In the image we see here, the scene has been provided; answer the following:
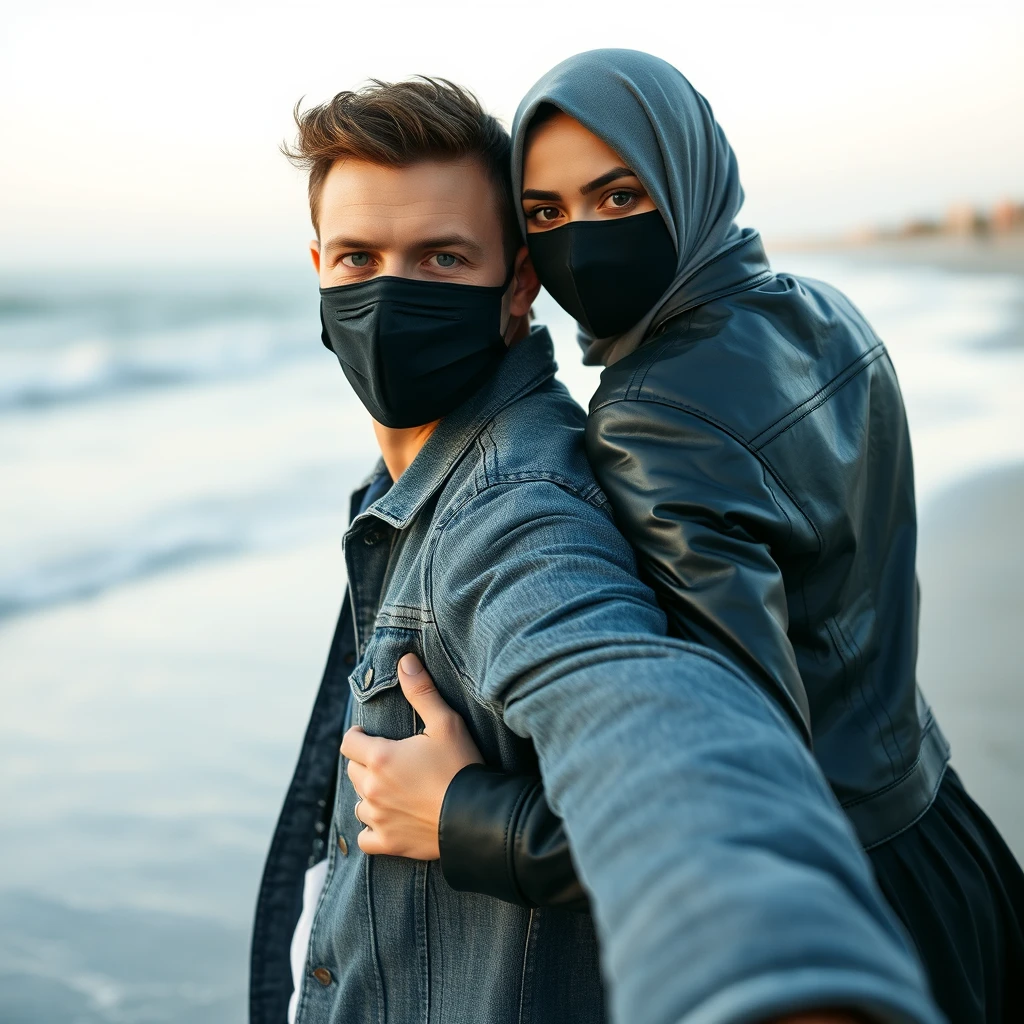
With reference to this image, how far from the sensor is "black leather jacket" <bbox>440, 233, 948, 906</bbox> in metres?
1.26

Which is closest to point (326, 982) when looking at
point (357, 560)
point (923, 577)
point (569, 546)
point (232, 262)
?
point (357, 560)

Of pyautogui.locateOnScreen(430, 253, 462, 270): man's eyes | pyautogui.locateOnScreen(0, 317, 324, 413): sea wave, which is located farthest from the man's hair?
pyautogui.locateOnScreen(0, 317, 324, 413): sea wave

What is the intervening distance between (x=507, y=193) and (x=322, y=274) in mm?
346

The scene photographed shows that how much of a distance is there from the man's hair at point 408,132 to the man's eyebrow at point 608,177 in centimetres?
16

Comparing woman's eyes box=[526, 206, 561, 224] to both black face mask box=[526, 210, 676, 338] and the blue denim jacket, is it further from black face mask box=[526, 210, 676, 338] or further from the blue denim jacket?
the blue denim jacket

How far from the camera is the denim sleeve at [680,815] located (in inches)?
26.8

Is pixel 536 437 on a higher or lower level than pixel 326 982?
higher

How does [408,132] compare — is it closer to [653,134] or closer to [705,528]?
[653,134]

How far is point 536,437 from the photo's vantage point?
1.51 meters

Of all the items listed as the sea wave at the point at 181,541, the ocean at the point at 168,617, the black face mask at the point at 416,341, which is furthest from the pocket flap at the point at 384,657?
the sea wave at the point at 181,541

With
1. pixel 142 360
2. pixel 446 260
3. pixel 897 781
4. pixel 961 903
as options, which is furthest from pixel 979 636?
pixel 142 360

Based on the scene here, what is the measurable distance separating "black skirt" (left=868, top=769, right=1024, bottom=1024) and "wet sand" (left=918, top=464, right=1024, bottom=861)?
129 centimetres

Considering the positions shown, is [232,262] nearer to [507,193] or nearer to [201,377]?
[201,377]

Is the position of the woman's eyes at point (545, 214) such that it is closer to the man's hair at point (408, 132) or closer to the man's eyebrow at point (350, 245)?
the man's hair at point (408, 132)
